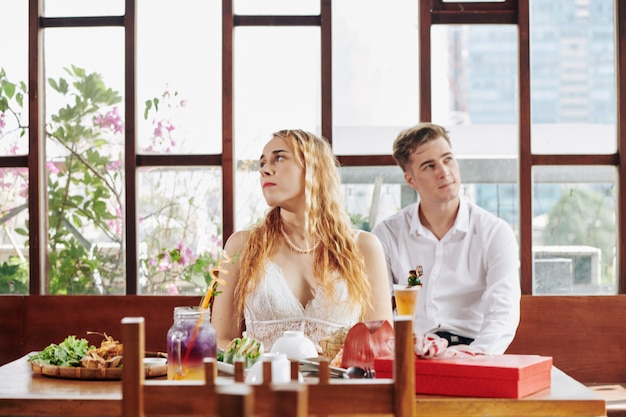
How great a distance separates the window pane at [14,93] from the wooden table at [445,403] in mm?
2308

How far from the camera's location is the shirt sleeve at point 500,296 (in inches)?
121

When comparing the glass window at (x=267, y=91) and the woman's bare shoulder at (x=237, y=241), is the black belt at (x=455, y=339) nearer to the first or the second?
the woman's bare shoulder at (x=237, y=241)

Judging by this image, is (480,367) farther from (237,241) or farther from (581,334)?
(581,334)

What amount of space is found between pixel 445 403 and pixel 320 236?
54.8 inches

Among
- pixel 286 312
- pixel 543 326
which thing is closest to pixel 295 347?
pixel 286 312

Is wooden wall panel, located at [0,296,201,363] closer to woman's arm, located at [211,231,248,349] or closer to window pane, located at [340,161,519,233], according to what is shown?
woman's arm, located at [211,231,248,349]

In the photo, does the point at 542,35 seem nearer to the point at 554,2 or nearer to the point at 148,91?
the point at 554,2

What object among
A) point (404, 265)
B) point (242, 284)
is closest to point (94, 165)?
point (242, 284)

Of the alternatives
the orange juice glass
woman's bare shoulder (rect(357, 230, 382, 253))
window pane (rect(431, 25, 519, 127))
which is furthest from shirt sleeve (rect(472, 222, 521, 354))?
the orange juice glass

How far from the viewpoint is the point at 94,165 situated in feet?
13.0

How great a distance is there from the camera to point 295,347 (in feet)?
6.95

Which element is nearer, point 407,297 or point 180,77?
point 407,297

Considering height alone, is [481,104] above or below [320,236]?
above

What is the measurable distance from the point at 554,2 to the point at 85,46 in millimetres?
2217
